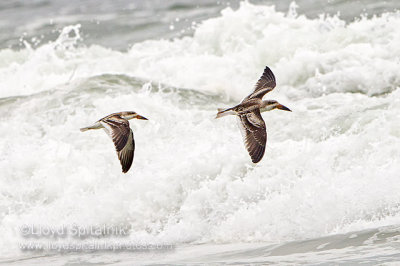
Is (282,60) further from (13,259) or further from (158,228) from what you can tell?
(13,259)

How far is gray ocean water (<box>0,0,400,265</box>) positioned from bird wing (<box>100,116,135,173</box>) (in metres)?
0.85

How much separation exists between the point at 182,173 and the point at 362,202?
1.95 meters

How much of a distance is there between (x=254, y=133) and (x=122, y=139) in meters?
1.08

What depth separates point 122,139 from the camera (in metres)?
6.61

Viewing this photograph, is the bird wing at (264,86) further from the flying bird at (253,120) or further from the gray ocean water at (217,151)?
the gray ocean water at (217,151)

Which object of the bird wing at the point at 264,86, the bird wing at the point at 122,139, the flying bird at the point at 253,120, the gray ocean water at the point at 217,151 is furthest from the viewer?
the bird wing at the point at 264,86

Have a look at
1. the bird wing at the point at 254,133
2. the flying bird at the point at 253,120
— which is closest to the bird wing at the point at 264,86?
the flying bird at the point at 253,120

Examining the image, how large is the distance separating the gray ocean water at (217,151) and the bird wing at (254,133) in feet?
2.51

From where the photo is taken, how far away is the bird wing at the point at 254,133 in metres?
6.62

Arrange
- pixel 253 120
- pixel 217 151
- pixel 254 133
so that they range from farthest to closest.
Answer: pixel 217 151 < pixel 253 120 < pixel 254 133

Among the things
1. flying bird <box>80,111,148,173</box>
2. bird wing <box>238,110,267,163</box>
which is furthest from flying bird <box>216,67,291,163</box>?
flying bird <box>80,111,148,173</box>

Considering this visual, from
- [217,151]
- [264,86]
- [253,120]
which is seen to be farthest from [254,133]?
[217,151]

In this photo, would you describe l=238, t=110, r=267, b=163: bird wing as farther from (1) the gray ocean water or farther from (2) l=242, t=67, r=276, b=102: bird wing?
(1) the gray ocean water

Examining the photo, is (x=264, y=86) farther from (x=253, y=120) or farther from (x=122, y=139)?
(x=122, y=139)
